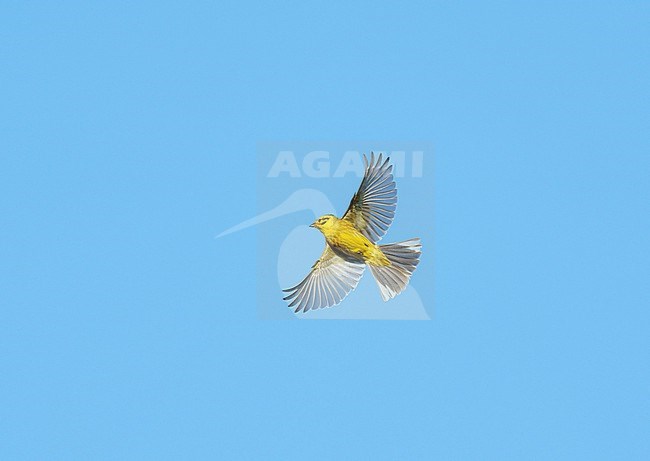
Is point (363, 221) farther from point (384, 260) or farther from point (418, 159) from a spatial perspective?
point (418, 159)

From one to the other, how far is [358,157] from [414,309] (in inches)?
72.1

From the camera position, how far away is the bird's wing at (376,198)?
39.5 ft

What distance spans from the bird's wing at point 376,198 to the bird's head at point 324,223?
0.63ft

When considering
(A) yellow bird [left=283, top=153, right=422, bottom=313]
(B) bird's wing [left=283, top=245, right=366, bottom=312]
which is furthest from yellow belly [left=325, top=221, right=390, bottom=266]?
(B) bird's wing [left=283, top=245, right=366, bottom=312]

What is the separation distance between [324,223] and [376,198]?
0.54m

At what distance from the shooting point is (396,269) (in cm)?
1206

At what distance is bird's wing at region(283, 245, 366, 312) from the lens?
1269 centimetres

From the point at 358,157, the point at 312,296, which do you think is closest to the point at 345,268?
the point at 312,296

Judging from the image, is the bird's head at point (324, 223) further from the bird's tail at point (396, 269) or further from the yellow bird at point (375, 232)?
the bird's tail at point (396, 269)

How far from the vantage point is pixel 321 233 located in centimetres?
1224

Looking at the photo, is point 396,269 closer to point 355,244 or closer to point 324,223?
point 355,244

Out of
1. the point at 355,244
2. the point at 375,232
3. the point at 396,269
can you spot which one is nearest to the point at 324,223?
the point at 355,244

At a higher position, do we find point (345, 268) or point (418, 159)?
point (418, 159)

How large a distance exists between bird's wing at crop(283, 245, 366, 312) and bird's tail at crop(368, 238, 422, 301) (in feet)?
1.93
